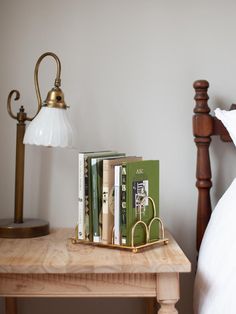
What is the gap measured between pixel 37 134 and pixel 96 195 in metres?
0.25

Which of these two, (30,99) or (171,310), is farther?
(30,99)

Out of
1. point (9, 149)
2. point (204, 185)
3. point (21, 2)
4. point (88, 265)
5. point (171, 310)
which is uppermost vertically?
point (21, 2)

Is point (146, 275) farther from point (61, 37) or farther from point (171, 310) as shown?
point (61, 37)

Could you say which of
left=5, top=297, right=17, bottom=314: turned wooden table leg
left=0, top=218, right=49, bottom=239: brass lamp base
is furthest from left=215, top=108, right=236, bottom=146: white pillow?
left=5, top=297, right=17, bottom=314: turned wooden table leg

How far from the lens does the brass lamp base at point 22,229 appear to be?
1517mm

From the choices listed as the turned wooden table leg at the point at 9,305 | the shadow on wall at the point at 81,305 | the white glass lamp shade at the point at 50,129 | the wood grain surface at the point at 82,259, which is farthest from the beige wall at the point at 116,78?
the wood grain surface at the point at 82,259

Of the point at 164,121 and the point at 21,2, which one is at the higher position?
the point at 21,2

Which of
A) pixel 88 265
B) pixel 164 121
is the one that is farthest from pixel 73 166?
pixel 88 265

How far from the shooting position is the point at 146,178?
143 cm

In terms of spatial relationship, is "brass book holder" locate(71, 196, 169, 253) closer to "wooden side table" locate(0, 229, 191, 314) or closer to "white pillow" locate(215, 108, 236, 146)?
"wooden side table" locate(0, 229, 191, 314)

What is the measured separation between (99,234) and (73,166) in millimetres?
374

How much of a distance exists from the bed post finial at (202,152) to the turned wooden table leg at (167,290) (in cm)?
44

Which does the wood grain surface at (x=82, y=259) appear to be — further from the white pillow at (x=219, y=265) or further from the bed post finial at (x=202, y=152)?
the bed post finial at (x=202, y=152)

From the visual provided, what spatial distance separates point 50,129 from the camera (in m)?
1.47
